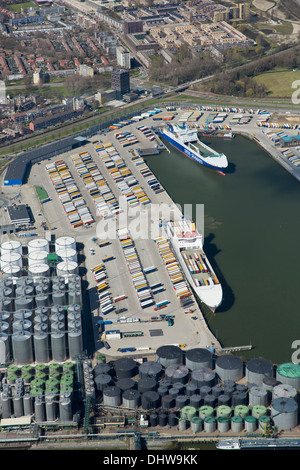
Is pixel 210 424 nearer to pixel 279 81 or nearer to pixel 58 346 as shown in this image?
pixel 58 346

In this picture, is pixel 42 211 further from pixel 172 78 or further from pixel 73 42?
pixel 73 42

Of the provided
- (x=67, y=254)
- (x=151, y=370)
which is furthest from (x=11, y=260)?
(x=151, y=370)

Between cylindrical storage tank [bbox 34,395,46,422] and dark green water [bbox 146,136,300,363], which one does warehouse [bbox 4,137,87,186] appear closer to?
dark green water [bbox 146,136,300,363]

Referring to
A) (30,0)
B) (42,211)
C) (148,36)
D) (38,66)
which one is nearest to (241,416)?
(42,211)

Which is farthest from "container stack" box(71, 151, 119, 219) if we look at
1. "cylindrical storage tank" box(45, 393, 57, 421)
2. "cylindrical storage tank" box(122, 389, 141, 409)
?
"cylindrical storage tank" box(45, 393, 57, 421)

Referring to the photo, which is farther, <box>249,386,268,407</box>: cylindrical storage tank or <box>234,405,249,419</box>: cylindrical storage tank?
<box>249,386,268,407</box>: cylindrical storage tank
